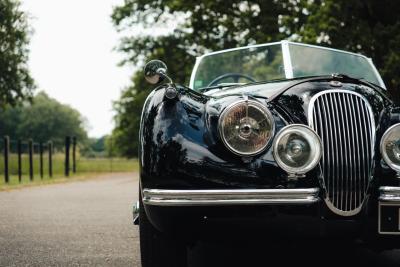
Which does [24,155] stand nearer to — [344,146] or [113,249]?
[113,249]

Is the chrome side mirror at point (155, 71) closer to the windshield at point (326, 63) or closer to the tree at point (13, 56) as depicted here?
the windshield at point (326, 63)

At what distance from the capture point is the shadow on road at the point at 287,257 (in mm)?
4016

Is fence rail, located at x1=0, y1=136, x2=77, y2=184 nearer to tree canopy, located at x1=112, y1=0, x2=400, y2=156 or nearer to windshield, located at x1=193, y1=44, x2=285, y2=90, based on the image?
tree canopy, located at x1=112, y1=0, x2=400, y2=156

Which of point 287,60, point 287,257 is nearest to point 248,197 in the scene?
point 287,257

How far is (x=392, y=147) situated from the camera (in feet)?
9.74

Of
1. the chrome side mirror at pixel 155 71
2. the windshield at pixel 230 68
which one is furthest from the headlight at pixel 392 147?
the windshield at pixel 230 68

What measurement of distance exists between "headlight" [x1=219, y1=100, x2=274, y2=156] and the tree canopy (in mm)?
8439

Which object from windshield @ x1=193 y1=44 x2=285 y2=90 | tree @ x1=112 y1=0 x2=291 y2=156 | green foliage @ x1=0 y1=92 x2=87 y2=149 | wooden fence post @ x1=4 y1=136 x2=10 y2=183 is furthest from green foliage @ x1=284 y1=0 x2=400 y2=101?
green foliage @ x1=0 y1=92 x2=87 y2=149

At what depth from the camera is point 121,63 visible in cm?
2419

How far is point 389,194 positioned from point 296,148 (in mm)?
510

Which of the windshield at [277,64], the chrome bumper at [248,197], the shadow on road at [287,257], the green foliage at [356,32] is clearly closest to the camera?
the chrome bumper at [248,197]

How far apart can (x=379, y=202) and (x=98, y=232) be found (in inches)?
138

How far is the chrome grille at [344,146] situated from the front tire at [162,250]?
0.86 meters

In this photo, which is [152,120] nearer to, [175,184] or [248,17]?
[175,184]
